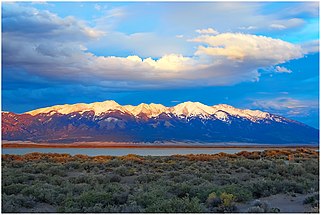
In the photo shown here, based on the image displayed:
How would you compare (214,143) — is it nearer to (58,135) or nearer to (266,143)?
(266,143)

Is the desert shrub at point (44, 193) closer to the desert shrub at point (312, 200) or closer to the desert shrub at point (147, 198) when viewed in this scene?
the desert shrub at point (147, 198)

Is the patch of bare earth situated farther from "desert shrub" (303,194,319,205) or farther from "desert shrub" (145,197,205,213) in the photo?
"desert shrub" (303,194,319,205)

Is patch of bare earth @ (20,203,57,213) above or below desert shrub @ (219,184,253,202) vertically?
below

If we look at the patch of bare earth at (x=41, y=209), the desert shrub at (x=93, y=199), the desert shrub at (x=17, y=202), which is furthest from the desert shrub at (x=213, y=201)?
the desert shrub at (x=17, y=202)

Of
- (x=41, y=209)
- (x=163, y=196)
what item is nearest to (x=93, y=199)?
(x=41, y=209)

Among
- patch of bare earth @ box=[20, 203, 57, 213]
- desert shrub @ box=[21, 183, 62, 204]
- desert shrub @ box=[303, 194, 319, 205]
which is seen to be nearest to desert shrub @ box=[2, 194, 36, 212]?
patch of bare earth @ box=[20, 203, 57, 213]

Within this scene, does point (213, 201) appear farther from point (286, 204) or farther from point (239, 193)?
point (286, 204)

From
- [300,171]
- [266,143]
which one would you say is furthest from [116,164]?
[266,143]

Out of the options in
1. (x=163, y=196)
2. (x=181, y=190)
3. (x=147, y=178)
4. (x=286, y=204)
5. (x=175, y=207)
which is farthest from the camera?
(x=147, y=178)
